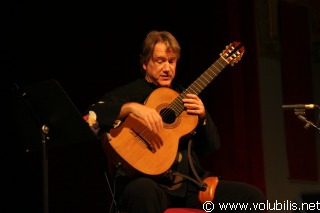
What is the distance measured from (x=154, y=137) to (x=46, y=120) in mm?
523

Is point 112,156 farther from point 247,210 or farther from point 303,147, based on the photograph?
point 303,147

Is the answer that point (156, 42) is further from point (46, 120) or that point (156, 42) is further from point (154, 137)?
point (46, 120)

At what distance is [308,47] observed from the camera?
4.75 m

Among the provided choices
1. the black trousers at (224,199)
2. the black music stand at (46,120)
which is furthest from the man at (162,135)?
the black music stand at (46,120)

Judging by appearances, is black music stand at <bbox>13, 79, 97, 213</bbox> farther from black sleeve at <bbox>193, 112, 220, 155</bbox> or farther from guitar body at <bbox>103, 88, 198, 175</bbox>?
black sleeve at <bbox>193, 112, 220, 155</bbox>

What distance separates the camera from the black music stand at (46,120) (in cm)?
206

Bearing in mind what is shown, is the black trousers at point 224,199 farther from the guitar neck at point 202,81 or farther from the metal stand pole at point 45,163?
the guitar neck at point 202,81

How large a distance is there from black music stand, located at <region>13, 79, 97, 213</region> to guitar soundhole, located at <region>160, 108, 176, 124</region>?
19.2 inches

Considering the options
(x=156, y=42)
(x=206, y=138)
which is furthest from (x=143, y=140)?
(x=156, y=42)

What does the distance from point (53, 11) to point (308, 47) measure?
100 inches

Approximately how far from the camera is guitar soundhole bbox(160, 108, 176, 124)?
2465 millimetres

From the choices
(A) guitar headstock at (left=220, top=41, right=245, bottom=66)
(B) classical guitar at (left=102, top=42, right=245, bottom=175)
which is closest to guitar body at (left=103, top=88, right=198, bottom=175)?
(B) classical guitar at (left=102, top=42, right=245, bottom=175)

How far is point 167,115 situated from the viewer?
8.10 ft

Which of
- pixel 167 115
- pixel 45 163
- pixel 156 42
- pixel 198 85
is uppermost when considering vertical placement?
pixel 156 42
